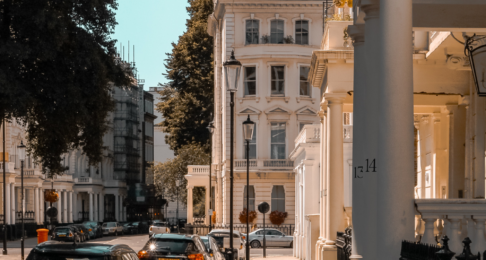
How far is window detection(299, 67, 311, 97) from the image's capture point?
53.5m

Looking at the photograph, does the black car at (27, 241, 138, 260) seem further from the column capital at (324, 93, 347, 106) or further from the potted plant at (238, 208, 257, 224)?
the potted plant at (238, 208, 257, 224)

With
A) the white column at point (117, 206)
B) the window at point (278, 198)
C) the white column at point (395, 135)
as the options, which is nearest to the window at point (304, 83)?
the window at point (278, 198)

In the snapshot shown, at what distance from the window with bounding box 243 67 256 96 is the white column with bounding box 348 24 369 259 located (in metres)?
41.3

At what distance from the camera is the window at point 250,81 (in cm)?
5322

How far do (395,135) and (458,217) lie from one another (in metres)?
1.08

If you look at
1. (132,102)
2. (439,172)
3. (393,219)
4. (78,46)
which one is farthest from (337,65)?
(132,102)

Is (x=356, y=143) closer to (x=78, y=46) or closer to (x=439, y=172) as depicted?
(x=439, y=172)

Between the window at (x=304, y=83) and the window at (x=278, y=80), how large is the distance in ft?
3.73

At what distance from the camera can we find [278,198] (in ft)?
178

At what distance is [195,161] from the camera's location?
7306cm

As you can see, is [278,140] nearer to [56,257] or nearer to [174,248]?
[174,248]

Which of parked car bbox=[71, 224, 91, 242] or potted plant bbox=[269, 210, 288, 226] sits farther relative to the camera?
parked car bbox=[71, 224, 91, 242]

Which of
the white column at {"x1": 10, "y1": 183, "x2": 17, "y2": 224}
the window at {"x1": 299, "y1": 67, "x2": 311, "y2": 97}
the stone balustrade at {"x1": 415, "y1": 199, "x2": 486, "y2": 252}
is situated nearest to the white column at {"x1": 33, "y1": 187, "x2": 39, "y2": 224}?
the white column at {"x1": 10, "y1": 183, "x2": 17, "y2": 224}

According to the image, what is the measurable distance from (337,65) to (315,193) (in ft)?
42.4
